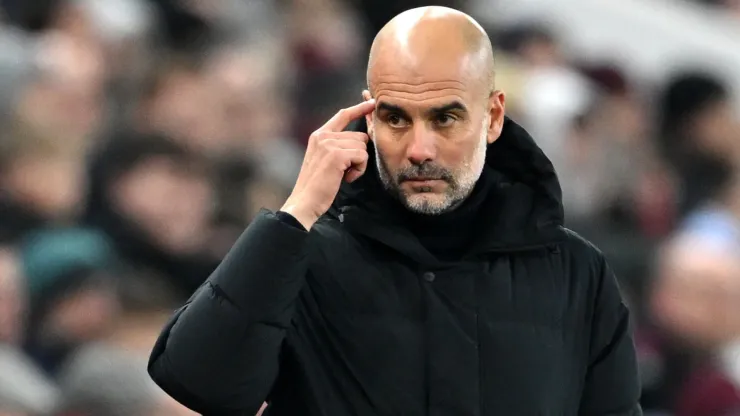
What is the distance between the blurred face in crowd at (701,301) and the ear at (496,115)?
2199mm

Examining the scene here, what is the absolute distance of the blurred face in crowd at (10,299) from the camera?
3.05 metres

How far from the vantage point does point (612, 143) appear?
5.41 meters

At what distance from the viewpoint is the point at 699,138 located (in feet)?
17.9

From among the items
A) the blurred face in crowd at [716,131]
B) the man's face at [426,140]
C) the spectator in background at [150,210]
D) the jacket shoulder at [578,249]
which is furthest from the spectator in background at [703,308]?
the man's face at [426,140]

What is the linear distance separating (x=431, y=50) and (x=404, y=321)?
0.37 m

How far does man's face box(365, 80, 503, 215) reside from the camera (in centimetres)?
186

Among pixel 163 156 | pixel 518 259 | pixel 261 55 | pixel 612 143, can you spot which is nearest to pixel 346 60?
pixel 261 55

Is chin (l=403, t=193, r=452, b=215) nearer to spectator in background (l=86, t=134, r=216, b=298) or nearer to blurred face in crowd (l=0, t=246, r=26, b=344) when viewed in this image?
blurred face in crowd (l=0, t=246, r=26, b=344)

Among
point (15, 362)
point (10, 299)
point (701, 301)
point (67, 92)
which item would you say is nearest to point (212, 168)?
point (67, 92)

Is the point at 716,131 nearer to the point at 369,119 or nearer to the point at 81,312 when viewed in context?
the point at 81,312

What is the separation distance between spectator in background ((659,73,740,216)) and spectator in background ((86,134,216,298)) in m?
2.25

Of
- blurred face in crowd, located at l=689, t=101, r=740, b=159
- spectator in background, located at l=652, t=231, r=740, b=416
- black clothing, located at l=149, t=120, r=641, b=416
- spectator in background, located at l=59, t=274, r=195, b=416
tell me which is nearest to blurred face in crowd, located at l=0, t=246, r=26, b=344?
spectator in background, located at l=59, t=274, r=195, b=416

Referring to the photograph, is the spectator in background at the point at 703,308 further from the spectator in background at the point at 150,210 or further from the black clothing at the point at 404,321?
the black clothing at the point at 404,321

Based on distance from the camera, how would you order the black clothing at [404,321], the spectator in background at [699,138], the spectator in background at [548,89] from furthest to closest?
the spectator in background at [699,138]
the spectator in background at [548,89]
the black clothing at [404,321]
